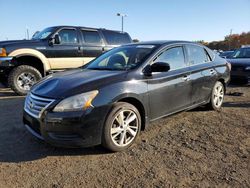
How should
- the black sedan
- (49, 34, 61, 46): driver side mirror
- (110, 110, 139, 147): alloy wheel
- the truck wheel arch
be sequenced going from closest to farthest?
(110, 110, 139, 147): alloy wheel, the truck wheel arch, (49, 34, 61, 46): driver side mirror, the black sedan

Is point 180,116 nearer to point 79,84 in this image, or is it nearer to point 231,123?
point 231,123

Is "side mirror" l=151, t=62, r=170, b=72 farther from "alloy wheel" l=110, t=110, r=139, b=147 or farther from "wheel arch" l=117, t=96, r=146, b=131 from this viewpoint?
"alloy wheel" l=110, t=110, r=139, b=147

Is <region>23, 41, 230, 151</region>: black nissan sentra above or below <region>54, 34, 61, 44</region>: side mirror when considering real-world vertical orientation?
below

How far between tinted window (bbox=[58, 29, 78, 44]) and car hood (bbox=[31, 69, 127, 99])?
471cm

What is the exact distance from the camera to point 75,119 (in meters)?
3.65

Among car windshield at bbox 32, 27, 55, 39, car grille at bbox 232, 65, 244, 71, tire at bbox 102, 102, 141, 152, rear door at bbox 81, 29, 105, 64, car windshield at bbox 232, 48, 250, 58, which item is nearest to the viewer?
tire at bbox 102, 102, 141, 152

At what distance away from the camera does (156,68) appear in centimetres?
453

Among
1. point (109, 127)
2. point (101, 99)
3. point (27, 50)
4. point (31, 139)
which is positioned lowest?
point (31, 139)

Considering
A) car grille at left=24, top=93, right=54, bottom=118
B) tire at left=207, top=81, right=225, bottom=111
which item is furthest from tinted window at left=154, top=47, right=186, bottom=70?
car grille at left=24, top=93, right=54, bottom=118

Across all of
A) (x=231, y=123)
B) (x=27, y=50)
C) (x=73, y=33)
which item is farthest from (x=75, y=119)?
(x=73, y=33)

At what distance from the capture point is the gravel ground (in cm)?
328

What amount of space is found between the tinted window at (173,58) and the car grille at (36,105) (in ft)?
6.48

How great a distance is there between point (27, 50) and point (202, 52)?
4.93 meters

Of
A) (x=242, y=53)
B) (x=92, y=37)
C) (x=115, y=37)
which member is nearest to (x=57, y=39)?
(x=92, y=37)
